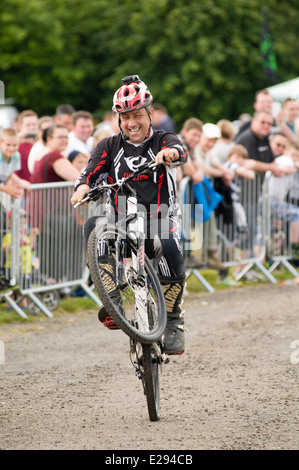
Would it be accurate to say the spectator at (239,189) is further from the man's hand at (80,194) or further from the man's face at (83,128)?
the man's hand at (80,194)

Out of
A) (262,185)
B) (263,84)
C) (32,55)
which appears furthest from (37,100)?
(262,185)

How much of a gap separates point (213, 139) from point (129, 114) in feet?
20.7

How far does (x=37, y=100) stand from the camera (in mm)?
44125

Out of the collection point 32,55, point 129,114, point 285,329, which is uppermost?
point 32,55

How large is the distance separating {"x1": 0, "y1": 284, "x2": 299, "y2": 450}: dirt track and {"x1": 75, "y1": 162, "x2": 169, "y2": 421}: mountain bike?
0.42 m

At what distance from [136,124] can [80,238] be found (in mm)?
5036

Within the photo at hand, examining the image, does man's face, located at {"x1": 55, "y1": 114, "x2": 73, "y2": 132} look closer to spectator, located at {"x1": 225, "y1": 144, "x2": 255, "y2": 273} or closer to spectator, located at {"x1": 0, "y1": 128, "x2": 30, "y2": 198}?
spectator, located at {"x1": 225, "y1": 144, "x2": 255, "y2": 273}

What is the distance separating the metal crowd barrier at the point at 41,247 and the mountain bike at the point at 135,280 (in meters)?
4.24

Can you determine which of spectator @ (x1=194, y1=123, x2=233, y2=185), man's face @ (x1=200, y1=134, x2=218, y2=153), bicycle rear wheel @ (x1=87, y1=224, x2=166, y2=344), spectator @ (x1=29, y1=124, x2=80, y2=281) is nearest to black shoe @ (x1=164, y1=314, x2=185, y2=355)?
bicycle rear wheel @ (x1=87, y1=224, x2=166, y2=344)

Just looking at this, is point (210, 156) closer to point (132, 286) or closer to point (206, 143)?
point (206, 143)

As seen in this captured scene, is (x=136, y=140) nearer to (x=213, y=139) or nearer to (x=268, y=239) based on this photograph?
(x=213, y=139)

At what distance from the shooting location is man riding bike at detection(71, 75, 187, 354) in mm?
6867

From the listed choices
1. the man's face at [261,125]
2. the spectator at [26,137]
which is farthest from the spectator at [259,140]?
the spectator at [26,137]
